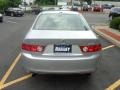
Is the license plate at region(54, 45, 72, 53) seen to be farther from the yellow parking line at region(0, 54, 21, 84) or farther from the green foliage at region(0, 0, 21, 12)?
the green foliage at region(0, 0, 21, 12)

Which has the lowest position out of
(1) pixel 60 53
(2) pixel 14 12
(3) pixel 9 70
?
(2) pixel 14 12

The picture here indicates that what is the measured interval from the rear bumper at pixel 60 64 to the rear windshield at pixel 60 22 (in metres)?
1.38

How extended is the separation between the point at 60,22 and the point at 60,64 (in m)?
1.80

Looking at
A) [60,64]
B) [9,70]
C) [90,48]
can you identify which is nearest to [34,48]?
[60,64]

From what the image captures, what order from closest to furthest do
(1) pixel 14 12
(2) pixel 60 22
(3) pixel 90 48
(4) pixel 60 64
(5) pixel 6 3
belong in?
(4) pixel 60 64 → (3) pixel 90 48 → (2) pixel 60 22 → (1) pixel 14 12 → (5) pixel 6 3

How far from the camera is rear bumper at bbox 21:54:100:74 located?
Answer: 7.50 m

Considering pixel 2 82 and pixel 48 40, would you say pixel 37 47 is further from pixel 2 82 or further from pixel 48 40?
pixel 2 82

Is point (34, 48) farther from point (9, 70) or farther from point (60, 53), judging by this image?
point (9, 70)

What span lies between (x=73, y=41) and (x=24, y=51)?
3.63 feet

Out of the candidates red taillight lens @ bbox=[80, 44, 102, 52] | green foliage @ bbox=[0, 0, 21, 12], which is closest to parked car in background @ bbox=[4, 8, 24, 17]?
green foliage @ bbox=[0, 0, 21, 12]

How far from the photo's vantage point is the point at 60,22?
29.6 feet

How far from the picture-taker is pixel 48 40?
7656 millimetres

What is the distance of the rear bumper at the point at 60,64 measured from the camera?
7.50 m

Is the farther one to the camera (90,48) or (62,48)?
(90,48)
